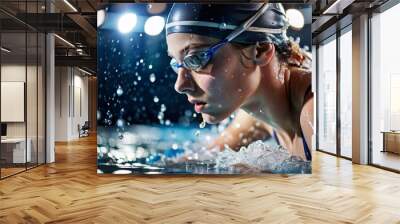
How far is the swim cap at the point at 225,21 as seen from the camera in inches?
243

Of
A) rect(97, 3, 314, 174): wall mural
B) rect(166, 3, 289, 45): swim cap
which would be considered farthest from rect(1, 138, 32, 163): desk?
rect(166, 3, 289, 45): swim cap

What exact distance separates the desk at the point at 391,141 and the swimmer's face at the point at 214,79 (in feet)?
9.82

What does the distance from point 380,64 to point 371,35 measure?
26.2 inches

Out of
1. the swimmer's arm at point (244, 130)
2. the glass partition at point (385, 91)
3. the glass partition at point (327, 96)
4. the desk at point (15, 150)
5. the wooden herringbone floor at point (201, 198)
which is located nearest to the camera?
the wooden herringbone floor at point (201, 198)

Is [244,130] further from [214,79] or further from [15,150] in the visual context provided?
[15,150]

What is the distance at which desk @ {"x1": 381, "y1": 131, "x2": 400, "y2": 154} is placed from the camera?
23.3 ft

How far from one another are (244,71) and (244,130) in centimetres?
98

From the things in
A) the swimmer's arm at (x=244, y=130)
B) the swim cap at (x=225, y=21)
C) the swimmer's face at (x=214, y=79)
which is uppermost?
A: the swim cap at (x=225, y=21)

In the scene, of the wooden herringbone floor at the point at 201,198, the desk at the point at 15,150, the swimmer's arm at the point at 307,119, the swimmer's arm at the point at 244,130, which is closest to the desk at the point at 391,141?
the wooden herringbone floor at the point at 201,198

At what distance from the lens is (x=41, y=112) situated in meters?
7.96

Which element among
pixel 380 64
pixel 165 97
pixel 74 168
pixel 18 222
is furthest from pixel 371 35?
pixel 18 222

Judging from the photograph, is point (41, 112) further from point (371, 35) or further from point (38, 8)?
point (371, 35)

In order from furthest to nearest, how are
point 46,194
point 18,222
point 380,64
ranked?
1. point 380,64
2. point 46,194
3. point 18,222

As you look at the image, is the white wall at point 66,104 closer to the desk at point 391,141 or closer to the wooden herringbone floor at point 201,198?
the wooden herringbone floor at point 201,198
